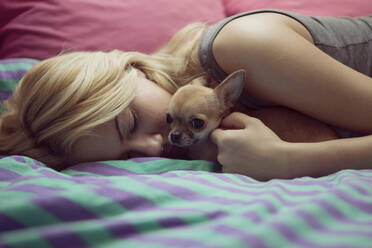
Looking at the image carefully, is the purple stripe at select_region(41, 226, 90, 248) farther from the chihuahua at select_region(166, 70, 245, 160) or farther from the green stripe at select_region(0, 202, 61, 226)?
the chihuahua at select_region(166, 70, 245, 160)

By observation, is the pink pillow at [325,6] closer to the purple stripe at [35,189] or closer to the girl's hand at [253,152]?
the girl's hand at [253,152]

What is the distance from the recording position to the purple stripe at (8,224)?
61 centimetres

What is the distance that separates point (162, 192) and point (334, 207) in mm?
384

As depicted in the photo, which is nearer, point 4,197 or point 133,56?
point 4,197

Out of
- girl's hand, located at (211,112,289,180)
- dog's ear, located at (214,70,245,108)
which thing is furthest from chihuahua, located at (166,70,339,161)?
girl's hand, located at (211,112,289,180)

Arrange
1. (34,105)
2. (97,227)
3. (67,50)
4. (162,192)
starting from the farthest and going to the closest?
(67,50) → (34,105) → (162,192) → (97,227)

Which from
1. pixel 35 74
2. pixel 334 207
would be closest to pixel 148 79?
pixel 35 74

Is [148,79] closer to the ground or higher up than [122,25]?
closer to the ground

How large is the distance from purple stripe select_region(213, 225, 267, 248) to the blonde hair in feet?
1.95

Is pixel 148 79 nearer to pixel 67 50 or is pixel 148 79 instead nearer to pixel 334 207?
pixel 67 50

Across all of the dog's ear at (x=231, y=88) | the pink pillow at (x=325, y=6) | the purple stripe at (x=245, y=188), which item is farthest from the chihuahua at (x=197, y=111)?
the pink pillow at (x=325, y=6)

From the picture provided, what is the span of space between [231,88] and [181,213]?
1.98ft

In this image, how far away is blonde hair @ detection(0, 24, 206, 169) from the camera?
1076 millimetres

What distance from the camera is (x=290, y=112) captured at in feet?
3.86
